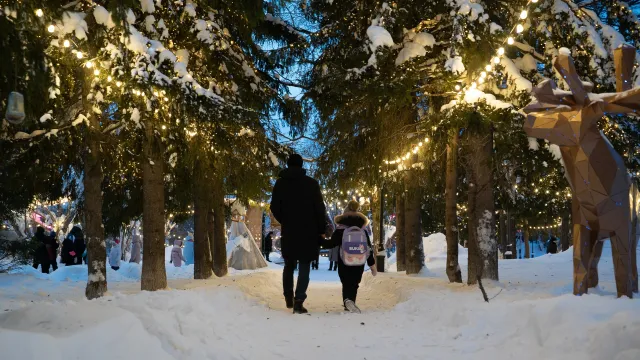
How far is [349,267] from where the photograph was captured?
9.55 metres

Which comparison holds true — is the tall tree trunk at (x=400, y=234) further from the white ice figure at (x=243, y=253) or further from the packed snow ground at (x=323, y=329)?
the packed snow ground at (x=323, y=329)

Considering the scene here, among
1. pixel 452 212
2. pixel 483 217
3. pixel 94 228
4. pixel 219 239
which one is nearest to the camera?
pixel 94 228

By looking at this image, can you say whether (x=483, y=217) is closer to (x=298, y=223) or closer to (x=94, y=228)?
(x=298, y=223)

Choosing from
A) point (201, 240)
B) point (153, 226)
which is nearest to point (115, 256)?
point (201, 240)

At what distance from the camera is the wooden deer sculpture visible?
701cm

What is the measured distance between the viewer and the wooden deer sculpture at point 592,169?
7.01 meters

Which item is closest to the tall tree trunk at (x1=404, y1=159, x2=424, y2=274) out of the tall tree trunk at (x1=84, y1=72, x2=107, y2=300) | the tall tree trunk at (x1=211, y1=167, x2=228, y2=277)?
the tall tree trunk at (x1=211, y1=167, x2=228, y2=277)

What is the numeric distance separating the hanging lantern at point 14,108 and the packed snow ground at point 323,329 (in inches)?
62.8

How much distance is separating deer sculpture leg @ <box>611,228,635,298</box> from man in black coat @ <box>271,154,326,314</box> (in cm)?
407

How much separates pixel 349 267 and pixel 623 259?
13.4 feet

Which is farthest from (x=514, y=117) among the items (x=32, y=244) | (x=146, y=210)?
(x=32, y=244)

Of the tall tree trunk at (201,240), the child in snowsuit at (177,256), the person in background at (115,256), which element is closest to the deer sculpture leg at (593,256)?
the tall tree trunk at (201,240)

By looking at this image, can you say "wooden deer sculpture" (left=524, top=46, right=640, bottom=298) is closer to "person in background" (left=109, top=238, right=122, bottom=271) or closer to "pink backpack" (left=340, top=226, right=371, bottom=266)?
"pink backpack" (left=340, top=226, right=371, bottom=266)

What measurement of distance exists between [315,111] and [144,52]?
8361 mm
